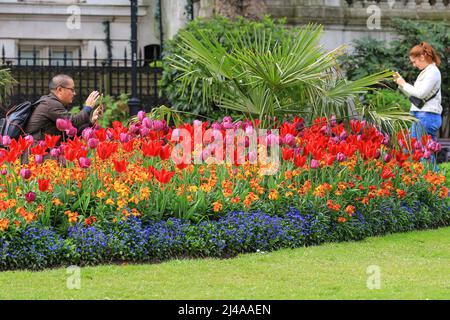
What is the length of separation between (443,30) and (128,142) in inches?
422

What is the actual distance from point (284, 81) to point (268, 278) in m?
3.10

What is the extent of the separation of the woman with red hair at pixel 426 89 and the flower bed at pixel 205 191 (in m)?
1.44

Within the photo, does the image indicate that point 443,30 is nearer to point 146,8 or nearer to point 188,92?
point 188,92

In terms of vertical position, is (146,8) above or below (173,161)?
above

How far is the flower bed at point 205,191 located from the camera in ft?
32.2

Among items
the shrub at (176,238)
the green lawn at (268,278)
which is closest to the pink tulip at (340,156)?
the shrub at (176,238)

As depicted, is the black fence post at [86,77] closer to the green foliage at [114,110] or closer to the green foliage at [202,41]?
the green foliage at [114,110]

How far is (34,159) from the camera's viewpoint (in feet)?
34.8

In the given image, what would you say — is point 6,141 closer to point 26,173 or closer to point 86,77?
point 26,173

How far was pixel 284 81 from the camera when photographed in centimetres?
1180

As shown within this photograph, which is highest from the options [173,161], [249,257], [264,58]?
[264,58]

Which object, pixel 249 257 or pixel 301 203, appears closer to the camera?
pixel 249 257

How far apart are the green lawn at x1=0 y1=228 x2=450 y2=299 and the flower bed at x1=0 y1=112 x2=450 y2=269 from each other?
246 millimetres

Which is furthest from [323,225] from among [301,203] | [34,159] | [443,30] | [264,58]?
[443,30]
